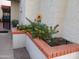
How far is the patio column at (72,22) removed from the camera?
3396 millimetres

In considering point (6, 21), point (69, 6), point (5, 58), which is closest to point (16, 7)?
point (6, 21)

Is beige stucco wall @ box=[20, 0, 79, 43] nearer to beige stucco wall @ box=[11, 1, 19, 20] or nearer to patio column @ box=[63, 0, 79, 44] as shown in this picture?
patio column @ box=[63, 0, 79, 44]

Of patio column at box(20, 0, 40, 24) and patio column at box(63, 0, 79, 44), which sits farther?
patio column at box(20, 0, 40, 24)

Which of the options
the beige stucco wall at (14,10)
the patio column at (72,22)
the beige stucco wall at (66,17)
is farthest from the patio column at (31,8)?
the beige stucco wall at (14,10)

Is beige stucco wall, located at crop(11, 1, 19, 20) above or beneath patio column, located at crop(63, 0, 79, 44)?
above

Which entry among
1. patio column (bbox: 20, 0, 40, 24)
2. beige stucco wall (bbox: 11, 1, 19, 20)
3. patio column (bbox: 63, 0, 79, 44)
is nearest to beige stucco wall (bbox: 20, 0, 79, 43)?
patio column (bbox: 63, 0, 79, 44)

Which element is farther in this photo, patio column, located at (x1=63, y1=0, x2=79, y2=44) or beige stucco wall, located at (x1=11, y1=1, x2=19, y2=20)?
beige stucco wall, located at (x1=11, y1=1, x2=19, y2=20)

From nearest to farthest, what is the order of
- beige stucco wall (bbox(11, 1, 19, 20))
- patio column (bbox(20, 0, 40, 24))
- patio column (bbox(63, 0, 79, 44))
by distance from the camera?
patio column (bbox(63, 0, 79, 44)) → patio column (bbox(20, 0, 40, 24)) → beige stucco wall (bbox(11, 1, 19, 20))

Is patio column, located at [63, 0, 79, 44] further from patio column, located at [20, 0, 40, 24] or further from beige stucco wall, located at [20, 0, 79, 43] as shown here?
patio column, located at [20, 0, 40, 24]

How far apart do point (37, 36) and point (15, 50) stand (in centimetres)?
178

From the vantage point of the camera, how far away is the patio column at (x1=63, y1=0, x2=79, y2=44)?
3396mm

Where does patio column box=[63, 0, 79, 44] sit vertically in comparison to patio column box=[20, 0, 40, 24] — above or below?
below

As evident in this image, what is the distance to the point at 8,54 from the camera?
5227mm

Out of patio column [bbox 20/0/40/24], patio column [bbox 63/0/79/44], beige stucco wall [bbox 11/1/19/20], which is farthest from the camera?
Answer: beige stucco wall [bbox 11/1/19/20]
